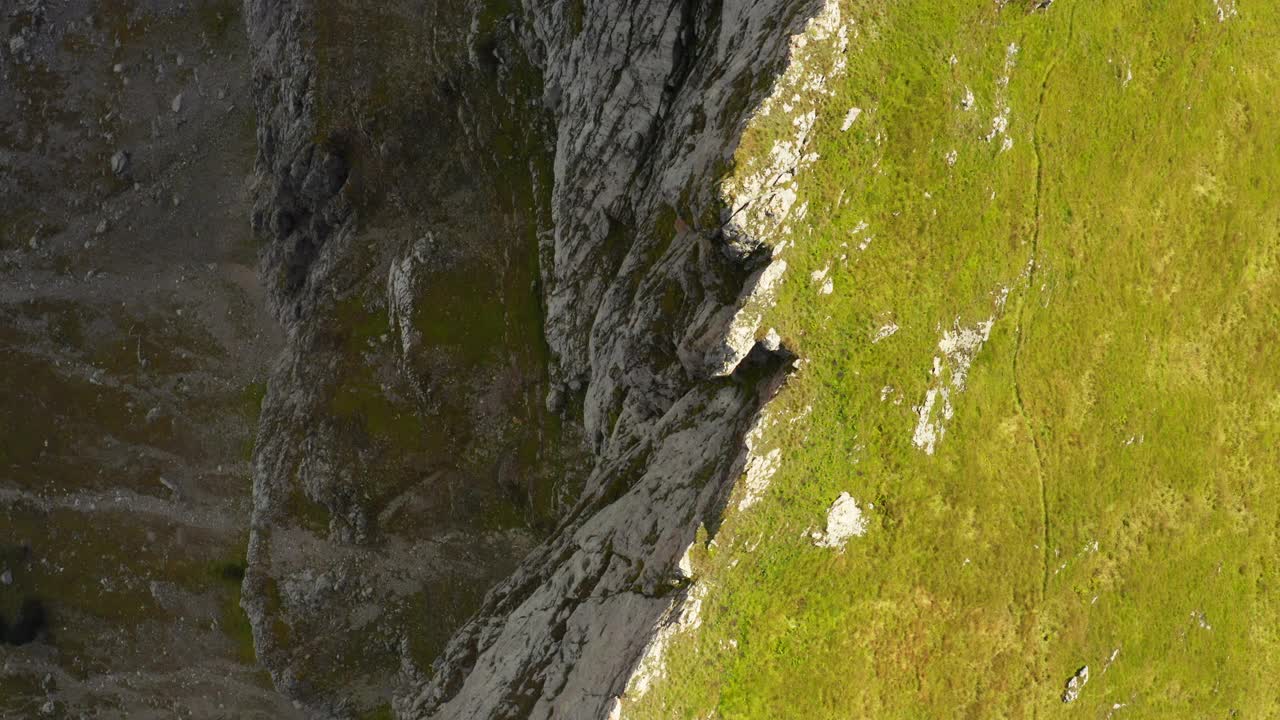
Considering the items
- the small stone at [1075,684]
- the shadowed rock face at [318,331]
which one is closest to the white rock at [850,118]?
the shadowed rock face at [318,331]

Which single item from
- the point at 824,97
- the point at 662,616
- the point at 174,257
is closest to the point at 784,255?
the point at 824,97

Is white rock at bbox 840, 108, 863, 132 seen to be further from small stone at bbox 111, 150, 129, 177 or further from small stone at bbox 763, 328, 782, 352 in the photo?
small stone at bbox 111, 150, 129, 177

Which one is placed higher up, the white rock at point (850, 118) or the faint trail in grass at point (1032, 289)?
the white rock at point (850, 118)

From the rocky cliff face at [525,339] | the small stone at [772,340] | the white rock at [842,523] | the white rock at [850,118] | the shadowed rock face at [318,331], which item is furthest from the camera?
the shadowed rock face at [318,331]

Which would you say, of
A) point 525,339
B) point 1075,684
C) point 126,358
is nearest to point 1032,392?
point 1075,684

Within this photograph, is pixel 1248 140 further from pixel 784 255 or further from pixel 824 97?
pixel 784 255

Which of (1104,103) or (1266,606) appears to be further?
(1266,606)

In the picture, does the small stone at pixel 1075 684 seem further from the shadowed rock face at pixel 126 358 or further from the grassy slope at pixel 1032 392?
the shadowed rock face at pixel 126 358
